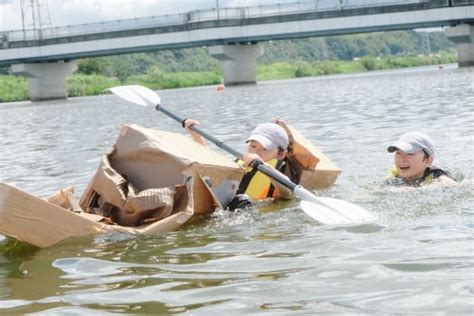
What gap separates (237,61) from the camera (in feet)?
185

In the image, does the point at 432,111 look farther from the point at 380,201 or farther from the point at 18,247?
the point at 18,247

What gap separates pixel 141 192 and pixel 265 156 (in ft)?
4.97

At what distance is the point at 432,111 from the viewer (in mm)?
16875

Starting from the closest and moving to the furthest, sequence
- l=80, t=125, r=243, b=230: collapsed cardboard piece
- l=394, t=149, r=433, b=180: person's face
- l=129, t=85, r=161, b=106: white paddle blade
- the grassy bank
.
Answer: l=80, t=125, r=243, b=230: collapsed cardboard piece < l=394, t=149, r=433, b=180: person's face < l=129, t=85, r=161, b=106: white paddle blade < the grassy bank

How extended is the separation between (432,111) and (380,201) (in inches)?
415

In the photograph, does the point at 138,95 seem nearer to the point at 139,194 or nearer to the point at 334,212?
the point at 139,194

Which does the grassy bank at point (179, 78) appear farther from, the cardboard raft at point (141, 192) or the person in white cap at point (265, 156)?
the cardboard raft at point (141, 192)

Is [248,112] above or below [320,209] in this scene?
below

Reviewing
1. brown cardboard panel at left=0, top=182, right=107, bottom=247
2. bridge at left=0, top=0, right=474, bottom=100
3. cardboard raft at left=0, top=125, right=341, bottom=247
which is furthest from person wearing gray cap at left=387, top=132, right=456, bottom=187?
bridge at left=0, top=0, right=474, bottom=100

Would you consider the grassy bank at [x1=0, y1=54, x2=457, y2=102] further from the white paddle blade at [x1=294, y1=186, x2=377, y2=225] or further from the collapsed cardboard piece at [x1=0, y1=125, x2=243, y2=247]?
the white paddle blade at [x1=294, y1=186, x2=377, y2=225]

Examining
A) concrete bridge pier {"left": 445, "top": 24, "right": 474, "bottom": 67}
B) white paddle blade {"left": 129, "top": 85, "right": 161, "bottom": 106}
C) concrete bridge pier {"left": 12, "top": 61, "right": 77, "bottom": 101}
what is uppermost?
white paddle blade {"left": 129, "top": 85, "right": 161, "bottom": 106}

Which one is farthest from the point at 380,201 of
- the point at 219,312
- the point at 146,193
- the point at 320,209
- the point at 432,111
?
the point at 432,111

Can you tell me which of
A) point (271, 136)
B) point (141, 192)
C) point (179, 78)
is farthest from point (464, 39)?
point (141, 192)

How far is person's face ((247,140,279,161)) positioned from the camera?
6922mm
